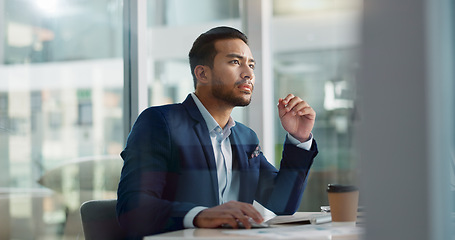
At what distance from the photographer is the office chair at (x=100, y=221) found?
5.63 ft

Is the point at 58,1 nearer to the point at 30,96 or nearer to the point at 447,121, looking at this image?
the point at 30,96

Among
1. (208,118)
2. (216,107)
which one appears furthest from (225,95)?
(208,118)

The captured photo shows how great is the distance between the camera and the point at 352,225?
128 centimetres

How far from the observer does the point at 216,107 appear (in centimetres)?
217

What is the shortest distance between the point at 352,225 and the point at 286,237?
283 millimetres

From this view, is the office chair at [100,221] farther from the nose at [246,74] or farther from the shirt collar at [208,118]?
the nose at [246,74]

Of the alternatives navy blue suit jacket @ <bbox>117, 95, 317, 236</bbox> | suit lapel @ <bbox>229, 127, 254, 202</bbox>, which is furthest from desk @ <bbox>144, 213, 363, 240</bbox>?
suit lapel @ <bbox>229, 127, 254, 202</bbox>

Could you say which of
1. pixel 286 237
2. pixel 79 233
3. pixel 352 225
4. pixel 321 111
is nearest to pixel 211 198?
pixel 352 225

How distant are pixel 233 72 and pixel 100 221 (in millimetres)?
876

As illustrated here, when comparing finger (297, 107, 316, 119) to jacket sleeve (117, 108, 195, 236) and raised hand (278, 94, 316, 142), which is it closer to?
raised hand (278, 94, 316, 142)

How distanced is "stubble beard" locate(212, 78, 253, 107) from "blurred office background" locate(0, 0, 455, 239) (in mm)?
696

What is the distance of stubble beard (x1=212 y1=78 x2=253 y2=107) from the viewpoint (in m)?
2.18

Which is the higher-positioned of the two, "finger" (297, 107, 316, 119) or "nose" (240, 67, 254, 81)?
"nose" (240, 67, 254, 81)

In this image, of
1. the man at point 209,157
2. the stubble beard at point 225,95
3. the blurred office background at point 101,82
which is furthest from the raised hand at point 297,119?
→ the blurred office background at point 101,82
